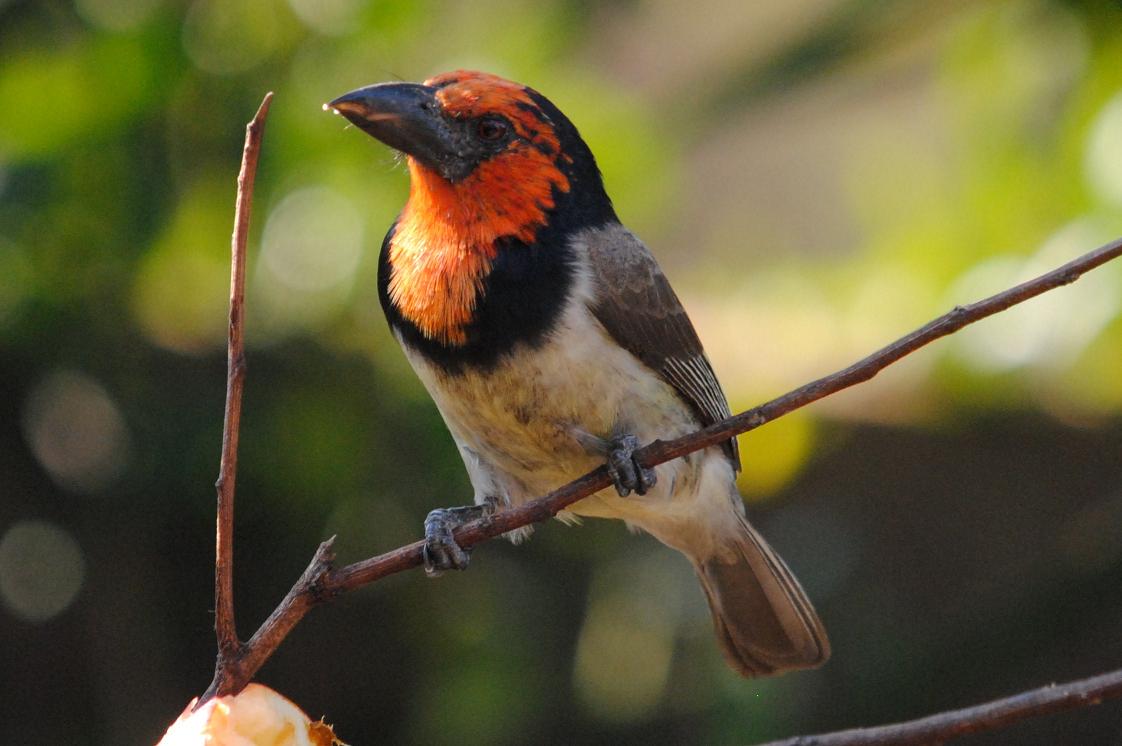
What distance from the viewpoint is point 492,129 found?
2.40 meters

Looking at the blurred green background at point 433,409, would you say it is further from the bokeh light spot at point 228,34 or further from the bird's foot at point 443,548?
the bird's foot at point 443,548

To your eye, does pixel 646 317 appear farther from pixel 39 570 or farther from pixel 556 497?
pixel 39 570

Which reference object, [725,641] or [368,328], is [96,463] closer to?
[368,328]

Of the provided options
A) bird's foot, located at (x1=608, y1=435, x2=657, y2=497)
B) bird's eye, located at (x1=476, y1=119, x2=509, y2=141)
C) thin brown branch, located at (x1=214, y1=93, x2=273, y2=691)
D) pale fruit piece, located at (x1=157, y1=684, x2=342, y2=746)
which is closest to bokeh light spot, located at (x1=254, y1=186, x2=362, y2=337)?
bird's eye, located at (x1=476, y1=119, x2=509, y2=141)

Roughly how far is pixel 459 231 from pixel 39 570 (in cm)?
223

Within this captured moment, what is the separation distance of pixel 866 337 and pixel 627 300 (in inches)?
77.3

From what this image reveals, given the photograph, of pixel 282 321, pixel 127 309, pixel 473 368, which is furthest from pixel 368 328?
pixel 473 368

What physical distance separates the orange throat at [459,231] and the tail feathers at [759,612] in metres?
1.02

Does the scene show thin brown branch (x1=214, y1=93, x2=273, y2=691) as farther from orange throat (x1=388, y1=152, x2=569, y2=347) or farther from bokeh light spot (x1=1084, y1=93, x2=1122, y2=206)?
bokeh light spot (x1=1084, y1=93, x2=1122, y2=206)

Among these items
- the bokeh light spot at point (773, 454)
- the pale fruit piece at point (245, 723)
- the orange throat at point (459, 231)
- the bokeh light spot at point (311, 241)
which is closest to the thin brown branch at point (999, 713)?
the pale fruit piece at point (245, 723)

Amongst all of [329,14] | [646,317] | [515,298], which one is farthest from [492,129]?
[329,14]

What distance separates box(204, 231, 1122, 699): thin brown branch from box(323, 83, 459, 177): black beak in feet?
2.65

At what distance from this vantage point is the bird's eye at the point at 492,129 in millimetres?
2388

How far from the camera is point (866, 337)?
4367mm
